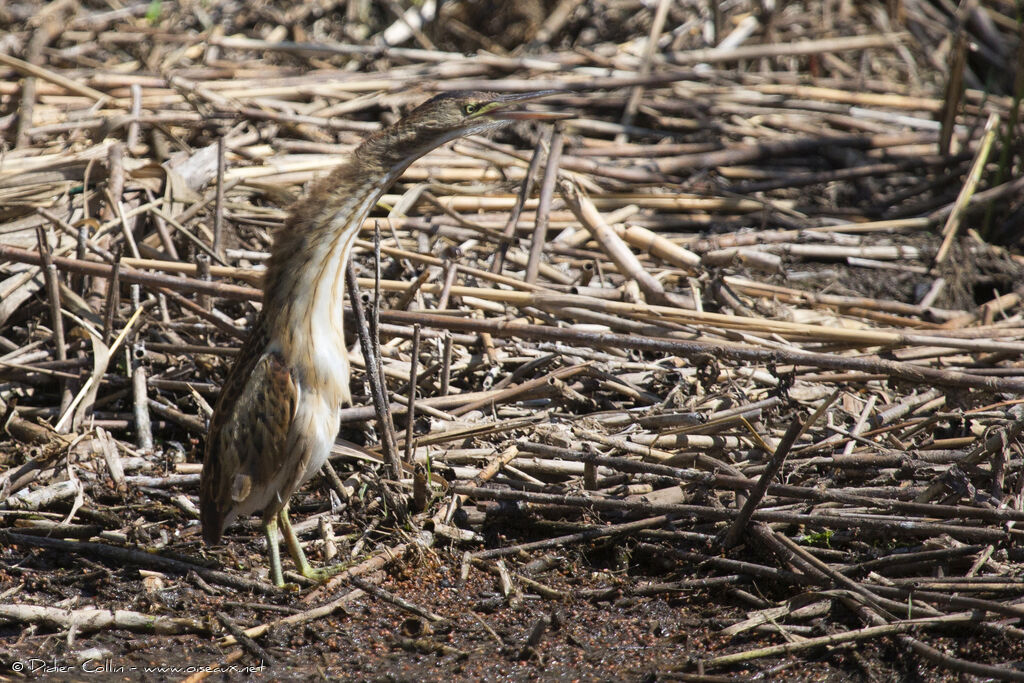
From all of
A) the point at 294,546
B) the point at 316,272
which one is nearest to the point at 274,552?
the point at 294,546

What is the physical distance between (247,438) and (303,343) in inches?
14.3

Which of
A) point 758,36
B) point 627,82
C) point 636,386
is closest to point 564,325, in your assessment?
point 636,386

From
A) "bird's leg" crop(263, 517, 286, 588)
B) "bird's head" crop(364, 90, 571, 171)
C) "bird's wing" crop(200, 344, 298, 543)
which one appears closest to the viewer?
"bird's head" crop(364, 90, 571, 171)

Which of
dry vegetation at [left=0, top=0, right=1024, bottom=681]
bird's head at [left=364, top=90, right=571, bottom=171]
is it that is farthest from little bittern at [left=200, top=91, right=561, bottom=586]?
dry vegetation at [left=0, top=0, right=1024, bottom=681]

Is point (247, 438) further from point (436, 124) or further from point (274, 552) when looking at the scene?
point (436, 124)

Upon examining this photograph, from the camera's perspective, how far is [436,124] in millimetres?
3076

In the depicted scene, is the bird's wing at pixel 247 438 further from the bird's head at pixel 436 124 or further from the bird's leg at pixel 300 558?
the bird's head at pixel 436 124

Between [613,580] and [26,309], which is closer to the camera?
[613,580]

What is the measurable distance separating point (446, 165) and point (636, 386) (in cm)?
205

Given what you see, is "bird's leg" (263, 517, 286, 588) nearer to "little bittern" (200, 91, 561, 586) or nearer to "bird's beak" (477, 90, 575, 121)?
"little bittern" (200, 91, 561, 586)

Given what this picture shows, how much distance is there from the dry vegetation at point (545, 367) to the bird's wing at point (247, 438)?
0.26 metres

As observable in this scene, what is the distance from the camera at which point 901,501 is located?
3326mm

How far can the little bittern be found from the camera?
310 centimetres

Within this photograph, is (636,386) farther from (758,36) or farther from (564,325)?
(758,36)
